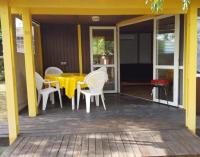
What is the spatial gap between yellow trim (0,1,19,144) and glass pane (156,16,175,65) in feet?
11.1

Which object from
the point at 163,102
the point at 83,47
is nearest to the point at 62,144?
the point at 163,102

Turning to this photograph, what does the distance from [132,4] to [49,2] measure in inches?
48.1

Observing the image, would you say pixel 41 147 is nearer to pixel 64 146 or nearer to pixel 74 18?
pixel 64 146

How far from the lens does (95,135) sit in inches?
147

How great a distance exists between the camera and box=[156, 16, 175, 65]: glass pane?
5344mm

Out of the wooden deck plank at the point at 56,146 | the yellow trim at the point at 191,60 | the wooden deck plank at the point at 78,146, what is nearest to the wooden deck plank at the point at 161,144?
the yellow trim at the point at 191,60

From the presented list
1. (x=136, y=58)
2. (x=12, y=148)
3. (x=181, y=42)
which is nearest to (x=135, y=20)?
(x=181, y=42)

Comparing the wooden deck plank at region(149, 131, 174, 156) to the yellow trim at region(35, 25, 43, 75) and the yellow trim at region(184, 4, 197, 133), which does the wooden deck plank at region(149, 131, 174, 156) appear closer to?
the yellow trim at region(184, 4, 197, 133)

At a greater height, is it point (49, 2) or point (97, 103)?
point (49, 2)

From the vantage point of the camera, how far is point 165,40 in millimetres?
5539

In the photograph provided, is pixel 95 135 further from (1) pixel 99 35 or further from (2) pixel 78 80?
(1) pixel 99 35

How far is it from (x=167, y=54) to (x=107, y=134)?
2.65m

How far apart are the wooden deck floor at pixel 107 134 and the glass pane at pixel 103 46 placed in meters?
2.60

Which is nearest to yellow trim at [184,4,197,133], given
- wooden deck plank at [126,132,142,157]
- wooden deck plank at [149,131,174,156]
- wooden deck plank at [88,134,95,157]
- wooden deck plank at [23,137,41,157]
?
wooden deck plank at [149,131,174,156]
